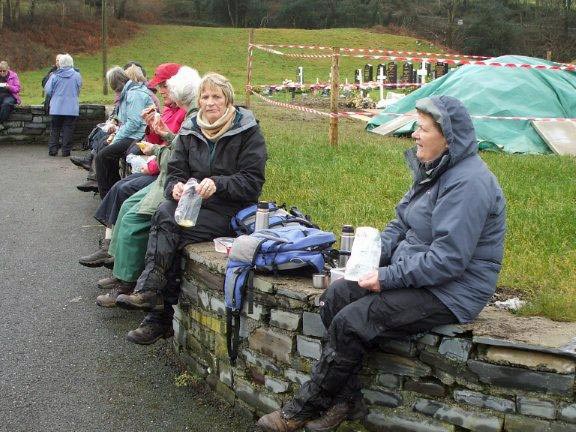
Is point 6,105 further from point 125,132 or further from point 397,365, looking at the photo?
point 397,365

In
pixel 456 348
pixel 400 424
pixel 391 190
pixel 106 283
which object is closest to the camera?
pixel 456 348

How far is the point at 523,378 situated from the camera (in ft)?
11.9

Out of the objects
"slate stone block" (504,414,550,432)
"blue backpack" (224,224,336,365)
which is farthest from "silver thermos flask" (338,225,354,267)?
"slate stone block" (504,414,550,432)

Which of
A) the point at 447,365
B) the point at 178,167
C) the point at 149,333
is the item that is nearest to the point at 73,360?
the point at 149,333

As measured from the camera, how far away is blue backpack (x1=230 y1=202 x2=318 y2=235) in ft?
16.8

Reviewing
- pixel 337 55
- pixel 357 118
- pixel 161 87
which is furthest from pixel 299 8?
pixel 161 87

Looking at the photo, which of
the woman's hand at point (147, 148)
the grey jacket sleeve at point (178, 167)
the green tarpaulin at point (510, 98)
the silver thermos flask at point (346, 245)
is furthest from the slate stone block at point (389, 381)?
the green tarpaulin at point (510, 98)

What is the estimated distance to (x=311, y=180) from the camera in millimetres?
8766

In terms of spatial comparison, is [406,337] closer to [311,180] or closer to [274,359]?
[274,359]

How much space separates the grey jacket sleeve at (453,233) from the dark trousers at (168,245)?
6.76 feet

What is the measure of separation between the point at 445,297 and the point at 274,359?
4.08 feet

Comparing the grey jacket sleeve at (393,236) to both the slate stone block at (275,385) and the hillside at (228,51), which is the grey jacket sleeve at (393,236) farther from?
the hillside at (228,51)

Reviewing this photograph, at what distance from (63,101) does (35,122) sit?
2347 millimetres

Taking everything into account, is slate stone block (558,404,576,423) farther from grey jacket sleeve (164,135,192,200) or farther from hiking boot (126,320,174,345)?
grey jacket sleeve (164,135,192,200)
